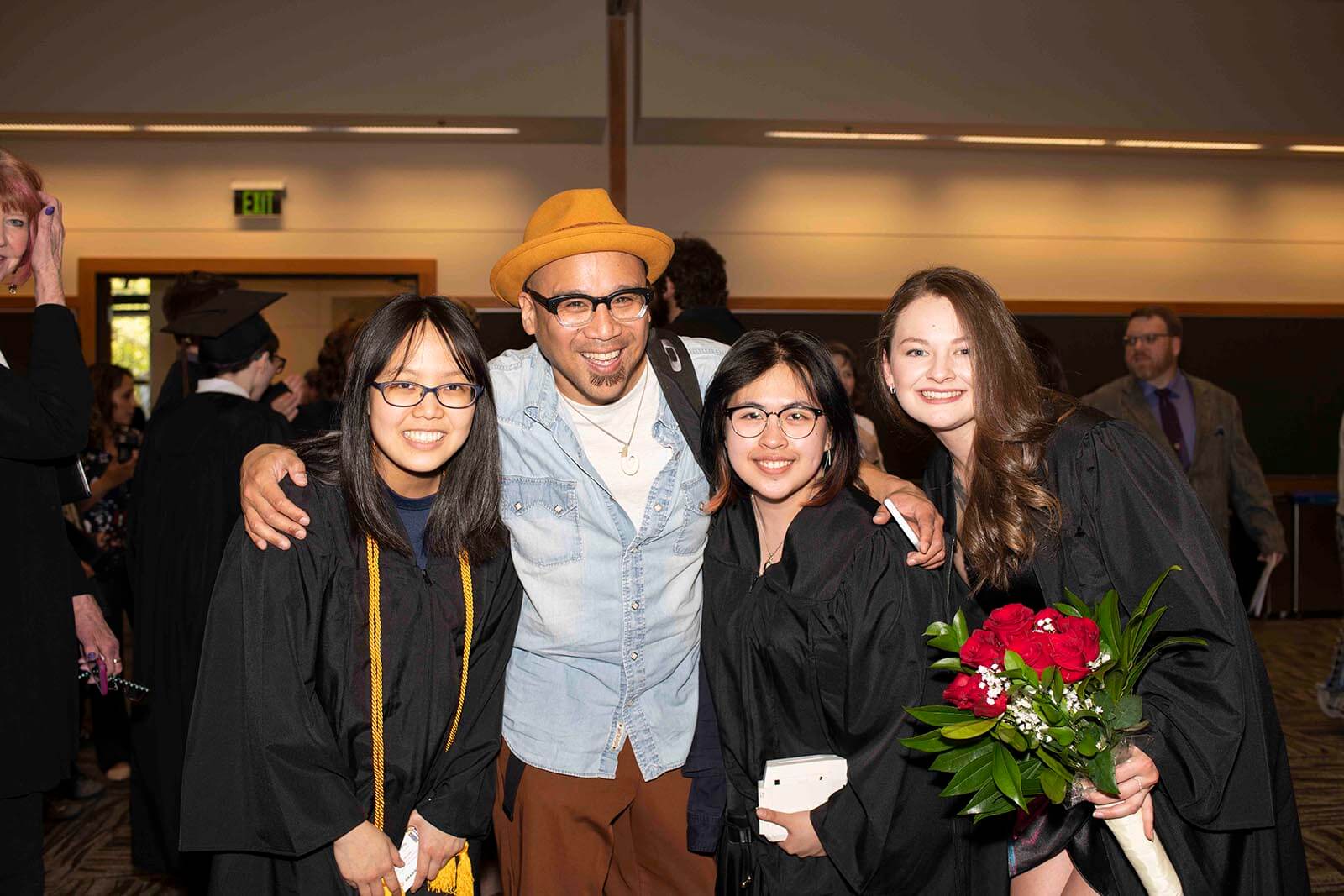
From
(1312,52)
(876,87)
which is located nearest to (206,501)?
(876,87)

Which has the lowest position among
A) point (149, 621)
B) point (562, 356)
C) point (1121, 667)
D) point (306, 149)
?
point (149, 621)

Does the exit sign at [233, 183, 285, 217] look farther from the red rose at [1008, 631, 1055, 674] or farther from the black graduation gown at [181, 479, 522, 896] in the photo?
the red rose at [1008, 631, 1055, 674]

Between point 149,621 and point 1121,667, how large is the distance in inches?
123

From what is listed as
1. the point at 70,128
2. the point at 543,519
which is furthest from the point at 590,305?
the point at 70,128

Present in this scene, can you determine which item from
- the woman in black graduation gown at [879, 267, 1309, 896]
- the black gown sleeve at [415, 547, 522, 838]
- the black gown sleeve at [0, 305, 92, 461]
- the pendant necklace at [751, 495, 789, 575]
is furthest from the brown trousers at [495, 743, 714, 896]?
the black gown sleeve at [0, 305, 92, 461]

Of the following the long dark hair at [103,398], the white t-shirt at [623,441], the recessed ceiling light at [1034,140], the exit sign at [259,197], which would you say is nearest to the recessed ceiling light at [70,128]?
the exit sign at [259,197]

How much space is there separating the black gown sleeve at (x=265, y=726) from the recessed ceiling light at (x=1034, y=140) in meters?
6.78

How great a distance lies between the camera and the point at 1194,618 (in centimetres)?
192

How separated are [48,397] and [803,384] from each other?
1719 mm

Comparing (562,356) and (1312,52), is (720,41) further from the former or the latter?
(562,356)

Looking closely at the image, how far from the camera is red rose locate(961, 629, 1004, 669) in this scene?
175 cm

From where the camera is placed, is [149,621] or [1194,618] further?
[149,621]

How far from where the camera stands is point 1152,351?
580cm

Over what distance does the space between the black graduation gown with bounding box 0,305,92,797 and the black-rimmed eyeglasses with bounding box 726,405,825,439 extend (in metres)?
1.54
